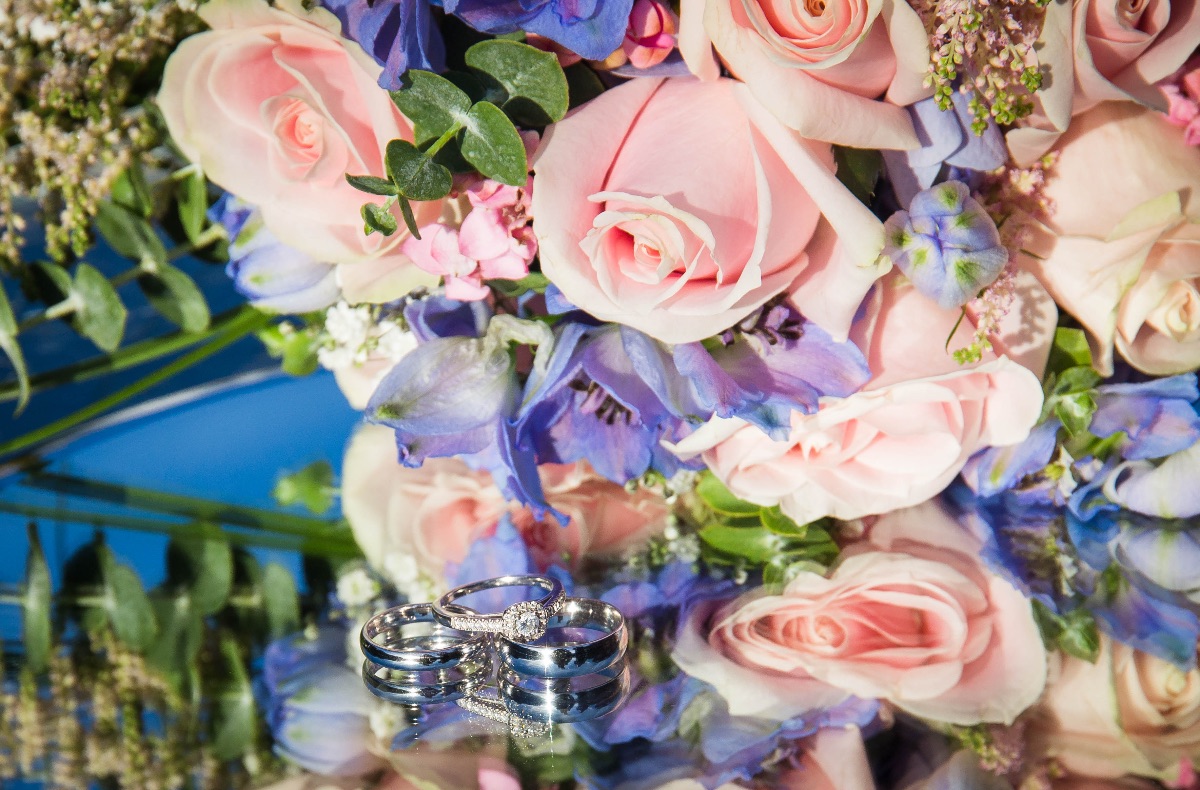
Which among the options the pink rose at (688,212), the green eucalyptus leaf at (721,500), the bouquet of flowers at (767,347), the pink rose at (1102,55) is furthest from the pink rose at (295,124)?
the pink rose at (1102,55)

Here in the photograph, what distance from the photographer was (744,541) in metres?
0.65

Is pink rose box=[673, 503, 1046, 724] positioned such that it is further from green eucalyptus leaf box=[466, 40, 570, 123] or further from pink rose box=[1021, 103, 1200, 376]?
green eucalyptus leaf box=[466, 40, 570, 123]

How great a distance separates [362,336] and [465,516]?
15cm

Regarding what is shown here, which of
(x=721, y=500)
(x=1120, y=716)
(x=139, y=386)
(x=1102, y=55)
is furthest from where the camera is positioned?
(x=139, y=386)

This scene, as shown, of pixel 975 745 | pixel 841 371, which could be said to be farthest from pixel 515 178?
pixel 975 745

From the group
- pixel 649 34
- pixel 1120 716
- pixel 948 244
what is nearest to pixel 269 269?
pixel 649 34

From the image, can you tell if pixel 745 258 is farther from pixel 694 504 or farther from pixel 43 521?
pixel 43 521

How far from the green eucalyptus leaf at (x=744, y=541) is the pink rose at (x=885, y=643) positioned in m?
0.05

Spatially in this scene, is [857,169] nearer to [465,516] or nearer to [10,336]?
[465,516]

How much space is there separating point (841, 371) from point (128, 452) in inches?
23.7

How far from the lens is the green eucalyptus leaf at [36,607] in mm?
546

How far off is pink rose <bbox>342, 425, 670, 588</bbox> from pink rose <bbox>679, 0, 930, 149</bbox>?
0.92 feet

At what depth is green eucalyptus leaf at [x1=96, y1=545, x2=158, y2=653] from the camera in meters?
0.56

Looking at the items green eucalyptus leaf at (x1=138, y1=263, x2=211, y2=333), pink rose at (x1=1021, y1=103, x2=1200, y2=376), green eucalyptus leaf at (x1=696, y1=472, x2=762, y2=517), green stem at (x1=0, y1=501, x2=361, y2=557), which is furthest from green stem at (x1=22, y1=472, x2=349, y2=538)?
pink rose at (x1=1021, y1=103, x2=1200, y2=376)
